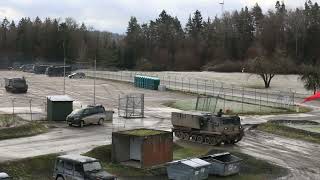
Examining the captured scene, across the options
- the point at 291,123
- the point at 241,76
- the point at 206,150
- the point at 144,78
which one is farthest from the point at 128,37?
the point at 206,150

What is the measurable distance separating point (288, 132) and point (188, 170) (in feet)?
65.2

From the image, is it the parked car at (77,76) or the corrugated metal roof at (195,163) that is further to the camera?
the parked car at (77,76)

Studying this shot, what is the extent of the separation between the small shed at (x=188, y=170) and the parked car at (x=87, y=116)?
17.6 m

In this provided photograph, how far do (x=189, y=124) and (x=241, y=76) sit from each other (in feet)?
269

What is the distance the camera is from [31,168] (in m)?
29.2

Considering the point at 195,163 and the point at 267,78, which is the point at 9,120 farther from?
the point at 267,78

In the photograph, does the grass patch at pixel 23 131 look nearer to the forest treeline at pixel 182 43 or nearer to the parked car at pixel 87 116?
the parked car at pixel 87 116

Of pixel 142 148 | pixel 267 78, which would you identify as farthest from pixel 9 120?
pixel 267 78

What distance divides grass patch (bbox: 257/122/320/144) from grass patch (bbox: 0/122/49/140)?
721 inches

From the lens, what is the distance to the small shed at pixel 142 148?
30531 mm

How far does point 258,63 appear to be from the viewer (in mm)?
87938

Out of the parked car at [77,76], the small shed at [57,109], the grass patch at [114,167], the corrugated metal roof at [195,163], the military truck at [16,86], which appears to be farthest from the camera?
the parked car at [77,76]

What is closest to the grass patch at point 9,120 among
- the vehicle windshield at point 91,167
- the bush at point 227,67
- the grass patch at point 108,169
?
the grass patch at point 108,169

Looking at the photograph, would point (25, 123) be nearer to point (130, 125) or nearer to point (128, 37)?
point (130, 125)
